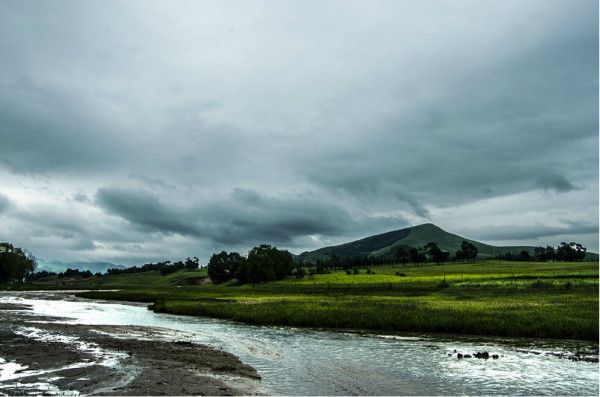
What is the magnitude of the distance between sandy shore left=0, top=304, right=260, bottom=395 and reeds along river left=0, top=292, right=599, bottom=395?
238 centimetres

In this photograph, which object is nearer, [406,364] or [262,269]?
[406,364]

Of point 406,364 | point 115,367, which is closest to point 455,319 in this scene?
point 406,364

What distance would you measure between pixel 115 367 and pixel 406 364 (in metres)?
17.2

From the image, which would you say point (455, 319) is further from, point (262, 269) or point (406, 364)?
point (262, 269)

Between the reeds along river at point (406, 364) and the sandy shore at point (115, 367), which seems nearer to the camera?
the sandy shore at point (115, 367)

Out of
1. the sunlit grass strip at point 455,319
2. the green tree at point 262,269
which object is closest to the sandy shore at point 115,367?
the sunlit grass strip at point 455,319

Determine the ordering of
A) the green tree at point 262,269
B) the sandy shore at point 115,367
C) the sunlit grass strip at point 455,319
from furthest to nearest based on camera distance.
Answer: the green tree at point 262,269 → the sunlit grass strip at point 455,319 → the sandy shore at point 115,367

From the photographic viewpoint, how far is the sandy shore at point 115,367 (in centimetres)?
2128

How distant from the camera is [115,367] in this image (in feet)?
85.7

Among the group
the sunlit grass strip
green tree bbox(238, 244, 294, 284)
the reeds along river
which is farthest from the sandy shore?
green tree bbox(238, 244, 294, 284)

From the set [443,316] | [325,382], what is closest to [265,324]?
[443,316]

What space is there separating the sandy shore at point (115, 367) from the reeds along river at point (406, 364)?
2382 mm

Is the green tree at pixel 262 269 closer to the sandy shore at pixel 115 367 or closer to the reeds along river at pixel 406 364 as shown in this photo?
the reeds along river at pixel 406 364

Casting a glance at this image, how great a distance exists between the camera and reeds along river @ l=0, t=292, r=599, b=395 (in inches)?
928
